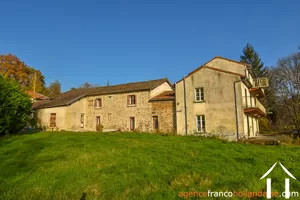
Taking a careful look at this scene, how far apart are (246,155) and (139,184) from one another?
5.54 m

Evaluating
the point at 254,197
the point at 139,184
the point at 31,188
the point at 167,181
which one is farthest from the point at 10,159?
the point at 254,197

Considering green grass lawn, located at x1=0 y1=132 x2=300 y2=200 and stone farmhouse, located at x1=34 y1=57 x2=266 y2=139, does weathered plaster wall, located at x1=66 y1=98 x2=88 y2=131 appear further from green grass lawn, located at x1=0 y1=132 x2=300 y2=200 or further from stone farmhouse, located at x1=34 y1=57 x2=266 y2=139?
green grass lawn, located at x1=0 y1=132 x2=300 y2=200

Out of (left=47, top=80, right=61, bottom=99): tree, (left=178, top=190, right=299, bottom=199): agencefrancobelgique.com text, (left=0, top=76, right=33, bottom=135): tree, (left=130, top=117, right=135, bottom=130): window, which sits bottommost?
(left=178, top=190, right=299, bottom=199): agencefrancobelgique.com text

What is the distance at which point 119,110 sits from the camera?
27625 millimetres

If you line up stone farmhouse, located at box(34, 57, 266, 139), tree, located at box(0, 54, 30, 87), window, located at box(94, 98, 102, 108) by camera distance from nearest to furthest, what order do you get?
stone farmhouse, located at box(34, 57, 266, 139) → window, located at box(94, 98, 102, 108) → tree, located at box(0, 54, 30, 87)

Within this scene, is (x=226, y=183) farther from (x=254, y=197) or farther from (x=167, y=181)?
(x=167, y=181)

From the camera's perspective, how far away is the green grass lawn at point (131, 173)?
18.4 ft

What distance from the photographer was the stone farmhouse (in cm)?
2036

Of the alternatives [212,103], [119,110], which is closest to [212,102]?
[212,103]

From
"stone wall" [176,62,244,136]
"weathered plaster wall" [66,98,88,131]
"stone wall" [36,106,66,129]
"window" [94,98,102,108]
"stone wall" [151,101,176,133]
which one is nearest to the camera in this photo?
"stone wall" [176,62,244,136]

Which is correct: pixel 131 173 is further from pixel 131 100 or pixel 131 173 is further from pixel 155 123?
pixel 131 100

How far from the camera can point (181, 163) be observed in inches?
314

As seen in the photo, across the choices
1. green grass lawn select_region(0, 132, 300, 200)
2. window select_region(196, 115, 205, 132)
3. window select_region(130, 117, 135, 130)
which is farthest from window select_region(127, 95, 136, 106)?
green grass lawn select_region(0, 132, 300, 200)

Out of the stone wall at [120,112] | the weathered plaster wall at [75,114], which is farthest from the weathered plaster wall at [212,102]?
the weathered plaster wall at [75,114]
